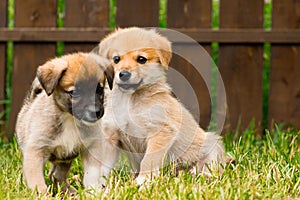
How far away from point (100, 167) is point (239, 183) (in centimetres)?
100

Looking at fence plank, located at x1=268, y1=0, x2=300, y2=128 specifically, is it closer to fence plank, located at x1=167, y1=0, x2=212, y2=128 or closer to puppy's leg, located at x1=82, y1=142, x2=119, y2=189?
fence plank, located at x1=167, y1=0, x2=212, y2=128

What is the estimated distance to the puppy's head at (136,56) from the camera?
16.0ft

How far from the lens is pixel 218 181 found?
4410 mm

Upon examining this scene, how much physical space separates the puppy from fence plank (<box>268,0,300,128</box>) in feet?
8.68

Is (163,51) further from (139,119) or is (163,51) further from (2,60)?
(2,60)

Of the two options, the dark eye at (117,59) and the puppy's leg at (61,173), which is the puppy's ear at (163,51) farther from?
the puppy's leg at (61,173)

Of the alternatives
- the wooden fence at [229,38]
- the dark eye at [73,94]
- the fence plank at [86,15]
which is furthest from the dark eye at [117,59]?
the fence plank at [86,15]

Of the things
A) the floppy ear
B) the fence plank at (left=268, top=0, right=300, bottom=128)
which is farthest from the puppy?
the fence plank at (left=268, top=0, right=300, bottom=128)

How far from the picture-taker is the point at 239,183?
14.1ft

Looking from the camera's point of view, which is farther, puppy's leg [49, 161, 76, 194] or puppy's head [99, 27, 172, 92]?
puppy's leg [49, 161, 76, 194]

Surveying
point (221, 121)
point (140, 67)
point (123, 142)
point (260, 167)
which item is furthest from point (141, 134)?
point (221, 121)

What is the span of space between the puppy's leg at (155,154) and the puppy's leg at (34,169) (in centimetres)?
62

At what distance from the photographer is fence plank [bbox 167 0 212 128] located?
7000mm

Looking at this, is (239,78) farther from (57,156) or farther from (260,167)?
(57,156)
